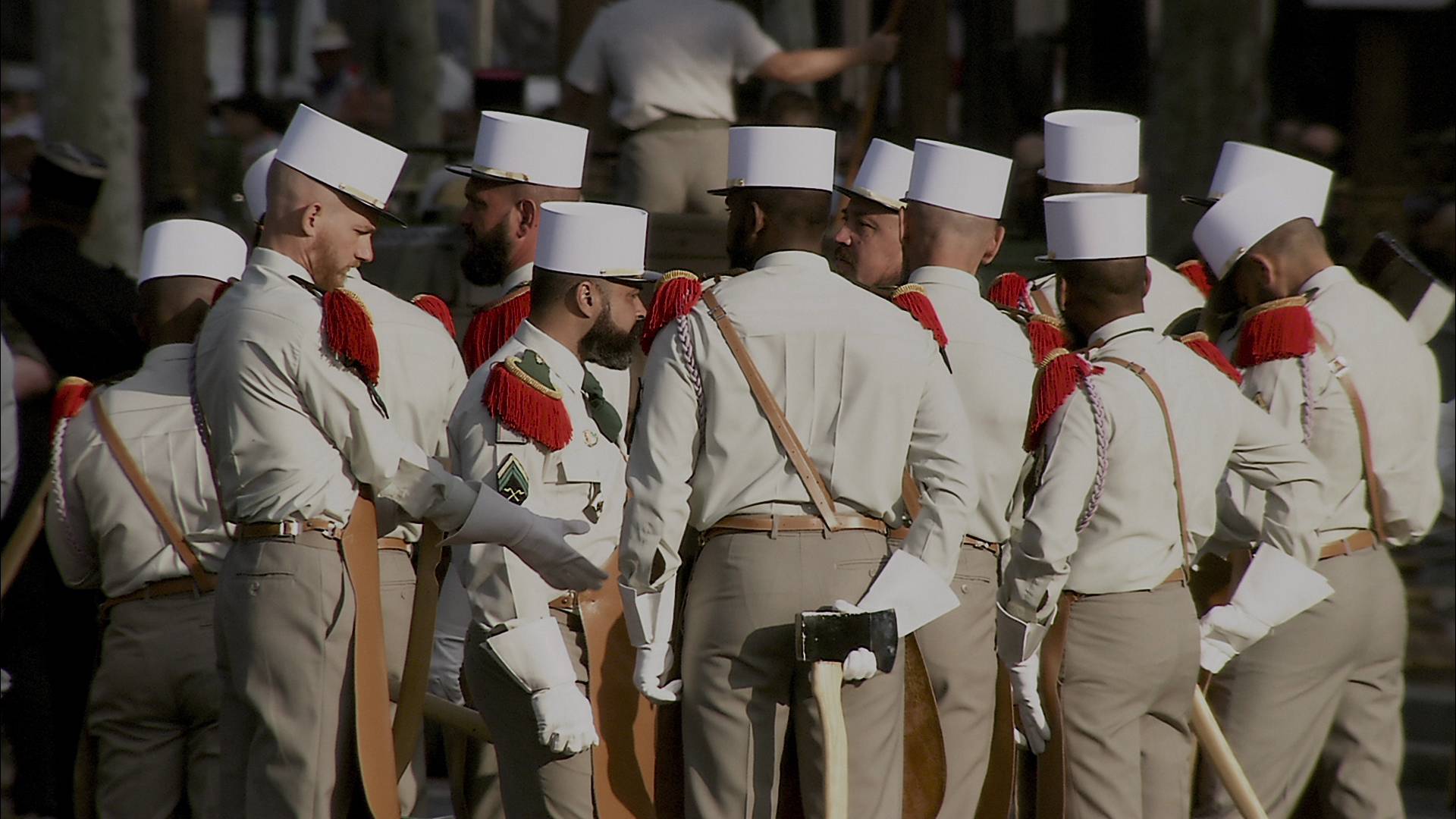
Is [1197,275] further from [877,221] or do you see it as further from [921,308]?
[921,308]

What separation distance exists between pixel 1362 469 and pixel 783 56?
352 centimetres

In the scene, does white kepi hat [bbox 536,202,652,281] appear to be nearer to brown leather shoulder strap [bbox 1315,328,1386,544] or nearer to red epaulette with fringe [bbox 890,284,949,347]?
red epaulette with fringe [bbox 890,284,949,347]

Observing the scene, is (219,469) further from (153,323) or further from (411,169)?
(411,169)

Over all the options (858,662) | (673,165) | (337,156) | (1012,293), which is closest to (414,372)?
(337,156)

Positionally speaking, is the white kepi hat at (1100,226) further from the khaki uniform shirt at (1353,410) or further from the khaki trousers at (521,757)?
the khaki trousers at (521,757)

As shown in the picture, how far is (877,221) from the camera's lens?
6652 mm

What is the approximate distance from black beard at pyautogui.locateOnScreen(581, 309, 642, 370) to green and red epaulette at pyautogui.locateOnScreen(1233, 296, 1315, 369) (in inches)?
67.0

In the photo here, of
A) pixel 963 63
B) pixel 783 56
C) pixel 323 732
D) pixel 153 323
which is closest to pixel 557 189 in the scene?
pixel 153 323

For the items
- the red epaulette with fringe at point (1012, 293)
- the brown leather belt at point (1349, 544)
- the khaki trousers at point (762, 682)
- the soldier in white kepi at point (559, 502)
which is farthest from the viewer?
the red epaulette with fringe at point (1012, 293)

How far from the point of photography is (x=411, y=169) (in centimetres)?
1380

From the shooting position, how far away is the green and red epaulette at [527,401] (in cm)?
513

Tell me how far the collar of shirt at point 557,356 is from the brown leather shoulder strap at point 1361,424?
2.08 m

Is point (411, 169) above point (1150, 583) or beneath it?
above

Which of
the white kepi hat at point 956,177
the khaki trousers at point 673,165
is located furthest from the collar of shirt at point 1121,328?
the khaki trousers at point 673,165
